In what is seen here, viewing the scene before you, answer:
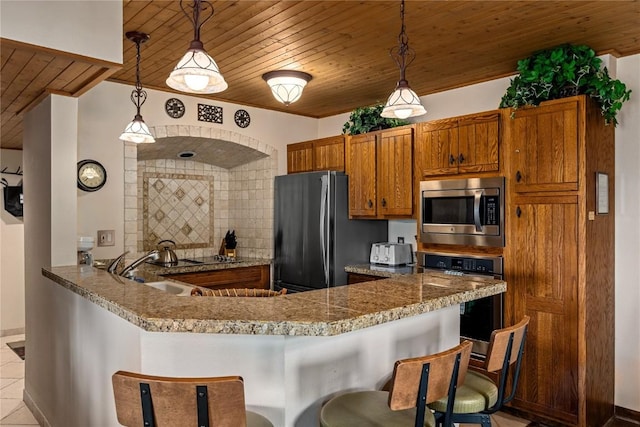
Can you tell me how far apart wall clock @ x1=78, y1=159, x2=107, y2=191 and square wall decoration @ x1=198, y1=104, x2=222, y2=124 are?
1066mm

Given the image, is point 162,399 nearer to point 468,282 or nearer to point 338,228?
point 468,282

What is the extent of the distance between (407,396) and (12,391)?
3782 millimetres

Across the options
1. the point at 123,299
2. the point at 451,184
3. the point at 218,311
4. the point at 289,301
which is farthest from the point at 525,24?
the point at 123,299

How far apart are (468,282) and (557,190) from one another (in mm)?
1275

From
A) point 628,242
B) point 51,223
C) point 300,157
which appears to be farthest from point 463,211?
point 51,223

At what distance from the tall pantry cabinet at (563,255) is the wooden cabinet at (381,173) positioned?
0.92 meters

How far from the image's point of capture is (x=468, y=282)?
90.3 inches

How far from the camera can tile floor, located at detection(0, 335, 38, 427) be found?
3.27 meters

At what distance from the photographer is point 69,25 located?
90.0 inches

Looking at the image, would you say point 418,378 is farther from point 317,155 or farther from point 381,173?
point 317,155

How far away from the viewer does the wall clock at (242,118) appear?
4.76 m

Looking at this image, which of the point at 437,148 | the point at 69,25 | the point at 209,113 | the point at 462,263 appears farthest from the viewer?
the point at 209,113

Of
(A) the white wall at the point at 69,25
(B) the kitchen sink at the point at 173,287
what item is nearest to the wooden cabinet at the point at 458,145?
(B) the kitchen sink at the point at 173,287

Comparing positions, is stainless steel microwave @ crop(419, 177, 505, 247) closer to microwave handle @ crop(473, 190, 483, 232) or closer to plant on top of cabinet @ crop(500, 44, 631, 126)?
microwave handle @ crop(473, 190, 483, 232)
